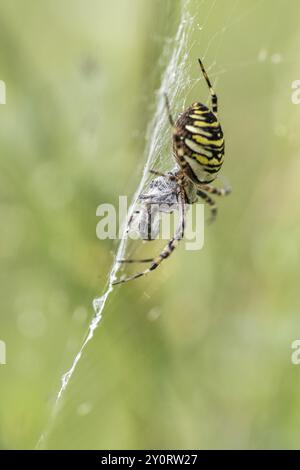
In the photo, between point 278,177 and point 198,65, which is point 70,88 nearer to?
point 198,65

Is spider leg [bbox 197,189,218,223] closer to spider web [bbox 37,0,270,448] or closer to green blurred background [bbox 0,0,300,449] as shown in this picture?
green blurred background [bbox 0,0,300,449]

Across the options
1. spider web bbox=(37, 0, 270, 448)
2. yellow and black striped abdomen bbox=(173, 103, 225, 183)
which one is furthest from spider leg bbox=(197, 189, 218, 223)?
yellow and black striped abdomen bbox=(173, 103, 225, 183)

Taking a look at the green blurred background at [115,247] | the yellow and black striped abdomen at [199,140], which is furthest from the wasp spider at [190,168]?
the green blurred background at [115,247]

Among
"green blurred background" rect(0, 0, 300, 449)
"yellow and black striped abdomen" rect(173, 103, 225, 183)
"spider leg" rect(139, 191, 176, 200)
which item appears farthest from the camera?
"spider leg" rect(139, 191, 176, 200)

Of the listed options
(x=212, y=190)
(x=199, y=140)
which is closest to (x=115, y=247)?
(x=212, y=190)

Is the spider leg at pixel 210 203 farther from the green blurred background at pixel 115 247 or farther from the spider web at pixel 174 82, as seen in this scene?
the spider web at pixel 174 82

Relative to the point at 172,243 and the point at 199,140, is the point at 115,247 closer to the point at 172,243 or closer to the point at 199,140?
the point at 172,243
